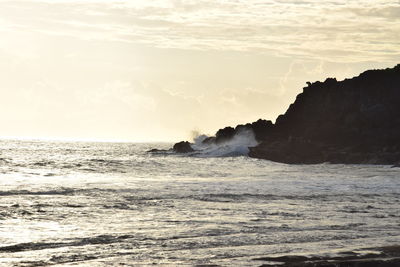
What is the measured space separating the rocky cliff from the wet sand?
70.7 m

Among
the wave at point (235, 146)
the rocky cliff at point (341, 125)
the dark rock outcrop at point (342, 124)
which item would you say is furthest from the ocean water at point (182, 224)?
the wave at point (235, 146)

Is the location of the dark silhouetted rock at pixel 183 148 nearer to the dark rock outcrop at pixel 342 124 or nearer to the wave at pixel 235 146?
the wave at pixel 235 146

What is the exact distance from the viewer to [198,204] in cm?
3131

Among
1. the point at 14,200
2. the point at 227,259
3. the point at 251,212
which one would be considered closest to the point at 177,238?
the point at 227,259

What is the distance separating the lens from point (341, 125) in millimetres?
106500

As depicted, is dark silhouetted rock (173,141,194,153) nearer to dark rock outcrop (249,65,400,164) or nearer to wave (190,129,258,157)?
wave (190,129,258,157)

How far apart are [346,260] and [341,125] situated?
9214cm

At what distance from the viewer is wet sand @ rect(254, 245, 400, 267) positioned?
16.2 metres

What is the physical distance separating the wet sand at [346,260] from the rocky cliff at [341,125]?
70669 mm

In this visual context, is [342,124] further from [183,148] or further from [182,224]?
[182,224]

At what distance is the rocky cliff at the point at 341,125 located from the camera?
95562mm

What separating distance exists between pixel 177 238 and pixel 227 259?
382 centimetres

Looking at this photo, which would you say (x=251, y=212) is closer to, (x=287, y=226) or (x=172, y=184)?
(x=287, y=226)

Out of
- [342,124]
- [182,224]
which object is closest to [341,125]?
[342,124]
